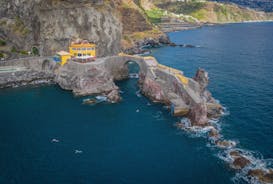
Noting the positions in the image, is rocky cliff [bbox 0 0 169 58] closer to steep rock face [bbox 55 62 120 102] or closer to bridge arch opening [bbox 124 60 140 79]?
bridge arch opening [bbox 124 60 140 79]

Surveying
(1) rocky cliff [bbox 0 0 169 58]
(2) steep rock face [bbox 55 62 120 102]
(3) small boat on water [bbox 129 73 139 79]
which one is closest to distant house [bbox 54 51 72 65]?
(2) steep rock face [bbox 55 62 120 102]

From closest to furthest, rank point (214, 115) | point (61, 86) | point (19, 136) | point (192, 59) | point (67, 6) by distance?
point (19, 136) → point (214, 115) → point (61, 86) → point (67, 6) → point (192, 59)

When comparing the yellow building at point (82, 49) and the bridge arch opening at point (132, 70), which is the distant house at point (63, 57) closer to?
the yellow building at point (82, 49)

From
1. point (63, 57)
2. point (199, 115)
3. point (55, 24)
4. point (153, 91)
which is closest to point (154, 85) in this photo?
point (153, 91)

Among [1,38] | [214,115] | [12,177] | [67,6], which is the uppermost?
[67,6]

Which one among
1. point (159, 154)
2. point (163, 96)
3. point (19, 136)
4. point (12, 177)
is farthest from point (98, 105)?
point (12, 177)

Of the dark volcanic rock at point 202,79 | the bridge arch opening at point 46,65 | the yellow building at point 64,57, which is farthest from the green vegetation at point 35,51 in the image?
the dark volcanic rock at point 202,79

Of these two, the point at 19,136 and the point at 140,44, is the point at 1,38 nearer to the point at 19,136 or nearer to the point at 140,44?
the point at 19,136
